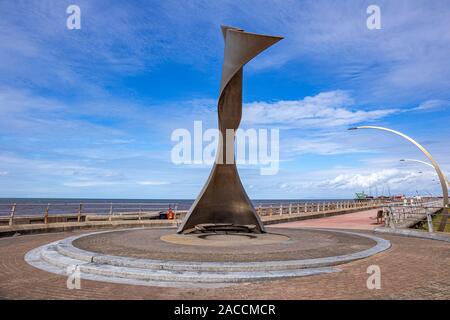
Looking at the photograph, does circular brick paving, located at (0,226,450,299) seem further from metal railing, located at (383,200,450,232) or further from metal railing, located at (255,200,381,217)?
metal railing, located at (255,200,381,217)

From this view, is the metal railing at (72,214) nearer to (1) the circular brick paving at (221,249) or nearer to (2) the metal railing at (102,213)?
(2) the metal railing at (102,213)

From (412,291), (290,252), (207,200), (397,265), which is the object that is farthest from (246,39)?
(412,291)

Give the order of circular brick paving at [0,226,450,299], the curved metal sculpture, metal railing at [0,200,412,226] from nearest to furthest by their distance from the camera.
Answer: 1. circular brick paving at [0,226,450,299]
2. the curved metal sculpture
3. metal railing at [0,200,412,226]

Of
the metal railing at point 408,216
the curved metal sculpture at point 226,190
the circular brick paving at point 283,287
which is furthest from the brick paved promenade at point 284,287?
the curved metal sculpture at point 226,190

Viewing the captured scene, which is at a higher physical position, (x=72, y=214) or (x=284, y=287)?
(x=72, y=214)

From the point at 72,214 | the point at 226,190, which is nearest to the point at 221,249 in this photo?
the point at 226,190

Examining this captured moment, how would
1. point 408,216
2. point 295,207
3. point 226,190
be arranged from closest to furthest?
point 226,190 → point 408,216 → point 295,207

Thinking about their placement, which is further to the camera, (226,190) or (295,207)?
(295,207)

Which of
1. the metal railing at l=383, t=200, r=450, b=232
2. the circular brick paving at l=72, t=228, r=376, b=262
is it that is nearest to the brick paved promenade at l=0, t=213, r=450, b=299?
the circular brick paving at l=72, t=228, r=376, b=262

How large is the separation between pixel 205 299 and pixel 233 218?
8536mm

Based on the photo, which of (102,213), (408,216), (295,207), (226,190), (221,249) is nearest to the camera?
(221,249)

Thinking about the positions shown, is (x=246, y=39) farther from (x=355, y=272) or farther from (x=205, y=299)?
(x=205, y=299)

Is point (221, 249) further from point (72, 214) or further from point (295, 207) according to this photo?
point (295, 207)

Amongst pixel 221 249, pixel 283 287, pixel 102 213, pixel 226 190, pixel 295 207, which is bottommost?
pixel 283 287
